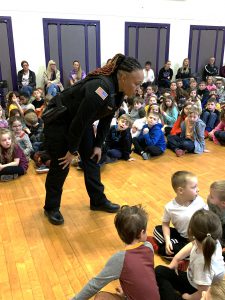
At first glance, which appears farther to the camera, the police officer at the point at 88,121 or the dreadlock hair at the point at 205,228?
the police officer at the point at 88,121

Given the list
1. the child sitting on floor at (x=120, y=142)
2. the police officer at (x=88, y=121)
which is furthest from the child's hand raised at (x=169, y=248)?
the child sitting on floor at (x=120, y=142)

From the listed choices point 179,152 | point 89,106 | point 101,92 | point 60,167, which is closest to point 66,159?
point 60,167

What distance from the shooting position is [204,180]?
11.7 ft

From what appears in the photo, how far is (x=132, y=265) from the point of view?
4.94ft

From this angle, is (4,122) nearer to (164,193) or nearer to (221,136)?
(164,193)

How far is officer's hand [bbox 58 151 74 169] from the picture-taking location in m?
2.37

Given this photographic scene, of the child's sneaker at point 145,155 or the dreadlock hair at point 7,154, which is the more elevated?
the dreadlock hair at point 7,154

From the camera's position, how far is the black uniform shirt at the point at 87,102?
211 cm

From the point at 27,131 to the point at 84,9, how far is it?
489 cm

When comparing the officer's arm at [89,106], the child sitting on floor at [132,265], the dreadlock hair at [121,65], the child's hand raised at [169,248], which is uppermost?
the dreadlock hair at [121,65]

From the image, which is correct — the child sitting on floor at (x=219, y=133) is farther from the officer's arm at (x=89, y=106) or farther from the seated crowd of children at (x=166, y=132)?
the officer's arm at (x=89, y=106)

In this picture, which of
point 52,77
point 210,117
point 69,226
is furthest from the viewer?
point 52,77

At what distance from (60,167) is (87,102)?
68cm

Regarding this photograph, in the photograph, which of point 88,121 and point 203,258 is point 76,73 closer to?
point 88,121
